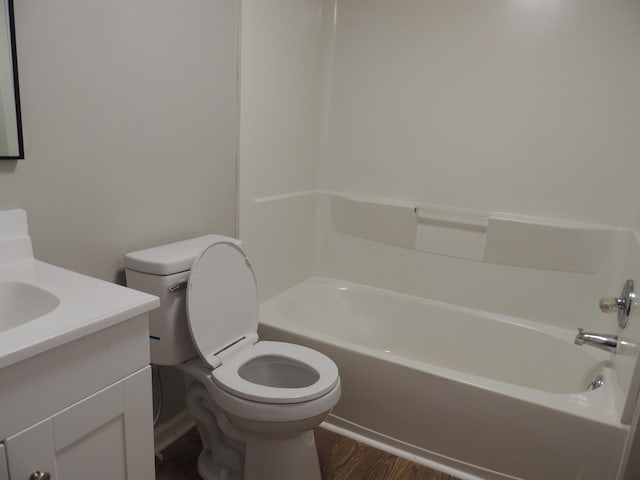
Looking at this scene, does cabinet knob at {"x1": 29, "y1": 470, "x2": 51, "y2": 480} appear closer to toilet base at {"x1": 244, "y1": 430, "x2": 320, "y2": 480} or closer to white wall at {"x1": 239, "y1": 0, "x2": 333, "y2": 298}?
toilet base at {"x1": 244, "y1": 430, "x2": 320, "y2": 480}

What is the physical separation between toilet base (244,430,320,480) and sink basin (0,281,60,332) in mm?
803

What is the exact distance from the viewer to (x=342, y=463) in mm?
1758

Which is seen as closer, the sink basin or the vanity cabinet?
the vanity cabinet

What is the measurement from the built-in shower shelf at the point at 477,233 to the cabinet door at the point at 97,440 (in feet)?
5.37

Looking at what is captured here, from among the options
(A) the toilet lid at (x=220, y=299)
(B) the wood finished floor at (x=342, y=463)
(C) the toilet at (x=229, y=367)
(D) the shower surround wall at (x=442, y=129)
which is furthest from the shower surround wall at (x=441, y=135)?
(B) the wood finished floor at (x=342, y=463)

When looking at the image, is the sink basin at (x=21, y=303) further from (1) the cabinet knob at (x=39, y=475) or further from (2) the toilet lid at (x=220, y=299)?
(2) the toilet lid at (x=220, y=299)

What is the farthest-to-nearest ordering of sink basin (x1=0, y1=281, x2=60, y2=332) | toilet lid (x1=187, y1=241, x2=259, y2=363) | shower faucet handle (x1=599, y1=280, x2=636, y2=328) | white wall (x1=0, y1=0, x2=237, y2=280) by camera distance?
shower faucet handle (x1=599, y1=280, x2=636, y2=328), toilet lid (x1=187, y1=241, x2=259, y2=363), white wall (x1=0, y1=0, x2=237, y2=280), sink basin (x1=0, y1=281, x2=60, y2=332)

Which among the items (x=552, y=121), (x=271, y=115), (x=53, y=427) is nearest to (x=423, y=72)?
(x=552, y=121)

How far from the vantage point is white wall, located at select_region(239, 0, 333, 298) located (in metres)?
1.96

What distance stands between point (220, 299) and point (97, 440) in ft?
2.25

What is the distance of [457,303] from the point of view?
2.35 metres

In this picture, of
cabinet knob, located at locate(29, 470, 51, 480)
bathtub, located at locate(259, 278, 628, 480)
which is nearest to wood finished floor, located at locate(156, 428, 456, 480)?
bathtub, located at locate(259, 278, 628, 480)

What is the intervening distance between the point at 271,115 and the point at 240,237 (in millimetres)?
591

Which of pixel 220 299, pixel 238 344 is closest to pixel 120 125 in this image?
pixel 220 299
